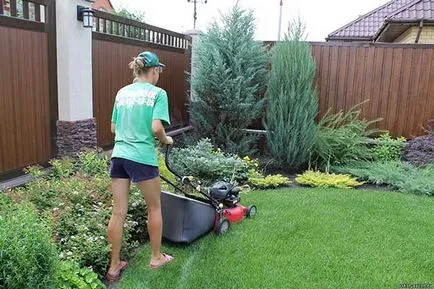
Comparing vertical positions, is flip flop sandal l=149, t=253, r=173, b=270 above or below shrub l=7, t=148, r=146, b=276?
below

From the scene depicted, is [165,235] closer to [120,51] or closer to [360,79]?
[120,51]

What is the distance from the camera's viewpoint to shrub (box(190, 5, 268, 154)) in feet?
22.1

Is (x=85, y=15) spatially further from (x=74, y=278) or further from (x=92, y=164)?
(x=74, y=278)

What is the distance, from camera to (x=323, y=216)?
4441 millimetres

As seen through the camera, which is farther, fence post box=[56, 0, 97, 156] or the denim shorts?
fence post box=[56, 0, 97, 156]

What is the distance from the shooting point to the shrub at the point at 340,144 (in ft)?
21.8

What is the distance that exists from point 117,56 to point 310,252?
4.23 metres

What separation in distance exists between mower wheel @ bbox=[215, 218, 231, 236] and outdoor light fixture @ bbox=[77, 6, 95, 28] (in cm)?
311

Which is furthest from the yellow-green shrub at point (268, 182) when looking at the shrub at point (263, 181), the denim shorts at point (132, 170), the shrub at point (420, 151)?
the denim shorts at point (132, 170)

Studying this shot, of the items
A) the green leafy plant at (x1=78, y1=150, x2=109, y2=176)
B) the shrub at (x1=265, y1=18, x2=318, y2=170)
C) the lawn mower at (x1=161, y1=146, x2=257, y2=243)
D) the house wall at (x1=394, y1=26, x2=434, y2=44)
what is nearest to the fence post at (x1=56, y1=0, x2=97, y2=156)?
the green leafy plant at (x1=78, y1=150, x2=109, y2=176)

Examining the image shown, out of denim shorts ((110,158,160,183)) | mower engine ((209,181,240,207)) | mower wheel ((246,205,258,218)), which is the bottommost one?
mower wheel ((246,205,258,218))

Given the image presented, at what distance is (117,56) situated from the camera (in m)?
6.19

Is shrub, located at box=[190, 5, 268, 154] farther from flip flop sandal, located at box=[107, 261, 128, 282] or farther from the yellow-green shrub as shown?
flip flop sandal, located at box=[107, 261, 128, 282]

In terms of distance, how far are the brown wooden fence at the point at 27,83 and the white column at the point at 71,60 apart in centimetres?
8
